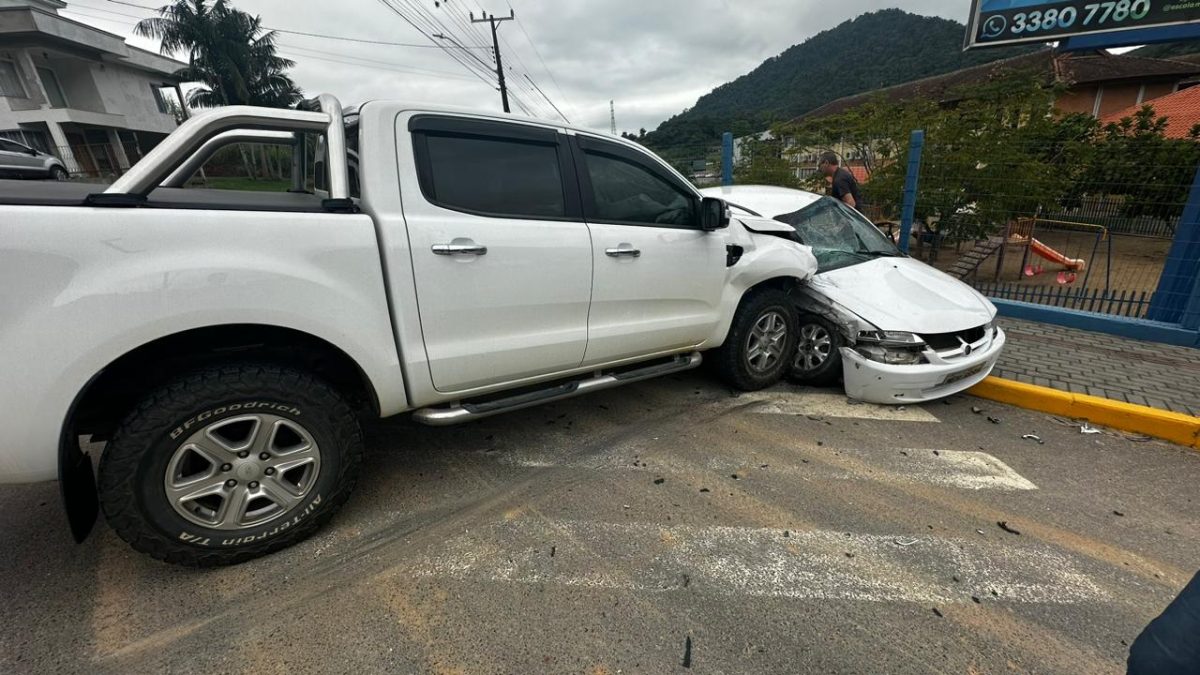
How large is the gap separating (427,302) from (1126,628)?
310 cm

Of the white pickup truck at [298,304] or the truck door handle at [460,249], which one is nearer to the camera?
the white pickup truck at [298,304]

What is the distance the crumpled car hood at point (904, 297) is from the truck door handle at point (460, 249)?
2796 millimetres

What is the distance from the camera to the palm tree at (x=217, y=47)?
26.4 meters

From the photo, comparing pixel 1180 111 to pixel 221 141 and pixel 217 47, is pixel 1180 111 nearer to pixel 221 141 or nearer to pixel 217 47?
pixel 221 141

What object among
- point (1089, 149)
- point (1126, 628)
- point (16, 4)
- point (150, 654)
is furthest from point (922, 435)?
point (16, 4)

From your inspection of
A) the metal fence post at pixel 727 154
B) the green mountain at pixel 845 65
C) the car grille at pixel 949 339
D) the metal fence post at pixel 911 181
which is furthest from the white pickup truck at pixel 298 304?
the green mountain at pixel 845 65

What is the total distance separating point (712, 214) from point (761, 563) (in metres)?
2.05

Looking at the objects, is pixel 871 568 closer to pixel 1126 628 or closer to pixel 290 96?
pixel 1126 628

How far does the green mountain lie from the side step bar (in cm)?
4079

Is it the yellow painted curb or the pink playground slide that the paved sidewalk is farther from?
the pink playground slide

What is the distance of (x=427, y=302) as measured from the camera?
7.65 ft

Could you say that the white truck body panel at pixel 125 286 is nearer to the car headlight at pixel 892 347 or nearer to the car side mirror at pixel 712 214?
the car side mirror at pixel 712 214

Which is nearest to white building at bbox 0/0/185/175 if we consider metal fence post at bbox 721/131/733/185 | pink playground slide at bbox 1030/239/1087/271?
metal fence post at bbox 721/131/733/185

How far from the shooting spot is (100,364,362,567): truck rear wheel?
1.90 meters
